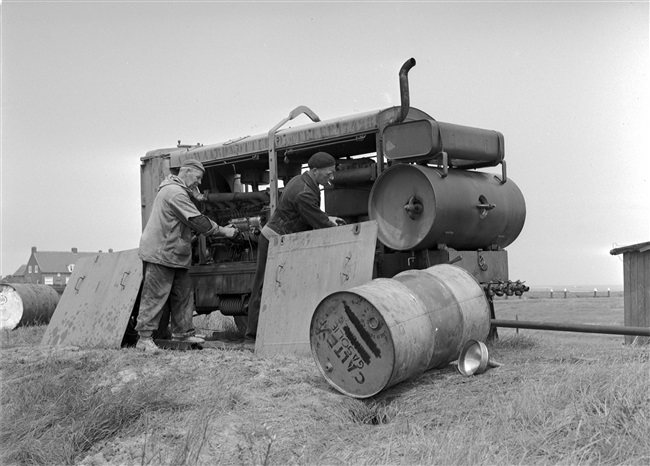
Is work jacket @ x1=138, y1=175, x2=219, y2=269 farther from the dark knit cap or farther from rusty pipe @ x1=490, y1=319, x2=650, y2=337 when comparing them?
rusty pipe @ x1=490, y1=319, x2=650, y2=337

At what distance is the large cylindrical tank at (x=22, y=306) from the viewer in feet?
43.5

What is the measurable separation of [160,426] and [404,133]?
12.8ft

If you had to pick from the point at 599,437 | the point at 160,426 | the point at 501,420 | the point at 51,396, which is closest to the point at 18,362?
the point at 51,396

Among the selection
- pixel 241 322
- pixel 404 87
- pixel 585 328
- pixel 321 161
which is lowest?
pixel 241 322

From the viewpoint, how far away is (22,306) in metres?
13.2

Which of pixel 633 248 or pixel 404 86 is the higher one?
pixel 404 86

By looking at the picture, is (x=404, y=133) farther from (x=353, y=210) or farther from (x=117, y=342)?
(x=117, y=342)

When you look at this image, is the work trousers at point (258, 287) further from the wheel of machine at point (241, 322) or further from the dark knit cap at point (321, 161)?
the wheel of machine at point (241, 322)

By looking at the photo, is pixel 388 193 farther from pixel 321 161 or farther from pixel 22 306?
pixel 22 306

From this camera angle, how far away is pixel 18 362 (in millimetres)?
7453

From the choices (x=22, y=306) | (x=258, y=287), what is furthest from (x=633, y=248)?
(x=22, y=306)

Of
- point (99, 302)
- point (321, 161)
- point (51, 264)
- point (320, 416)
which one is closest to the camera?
point (320, 416)

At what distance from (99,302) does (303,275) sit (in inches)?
112

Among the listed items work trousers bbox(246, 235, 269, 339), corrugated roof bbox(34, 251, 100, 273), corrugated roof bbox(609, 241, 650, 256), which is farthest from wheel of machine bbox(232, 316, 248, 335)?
corrugated roof bbox(34, 251, 100, 273)
